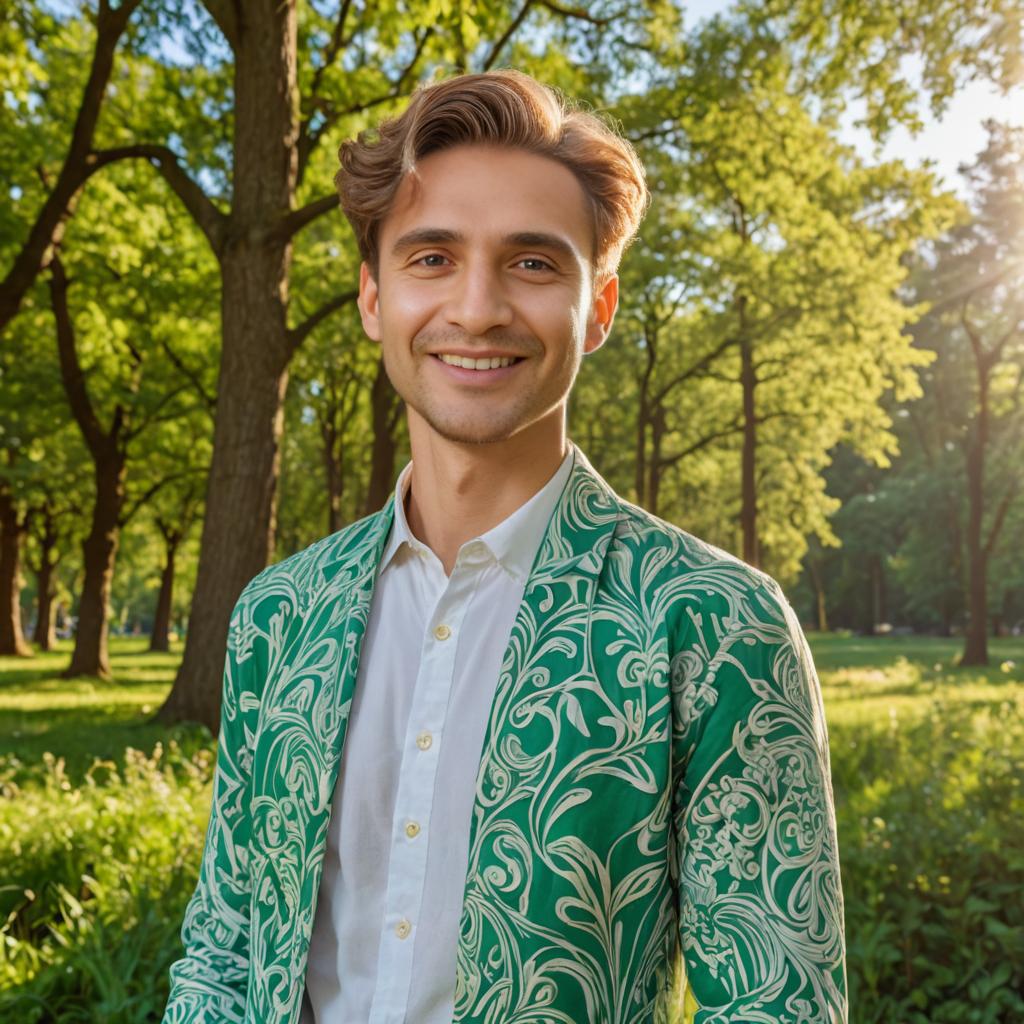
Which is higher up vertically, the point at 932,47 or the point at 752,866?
the point at 932,47

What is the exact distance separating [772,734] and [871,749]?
1034cm

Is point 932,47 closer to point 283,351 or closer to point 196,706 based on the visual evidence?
point 283,351

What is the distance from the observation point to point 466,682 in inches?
72.3

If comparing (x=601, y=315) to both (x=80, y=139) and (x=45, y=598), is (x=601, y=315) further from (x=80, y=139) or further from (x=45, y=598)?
(x=45, y=598)

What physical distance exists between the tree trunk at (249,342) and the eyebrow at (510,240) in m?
8.92

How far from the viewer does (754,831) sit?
1.52 metres

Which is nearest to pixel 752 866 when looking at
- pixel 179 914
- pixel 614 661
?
pixel 614 661

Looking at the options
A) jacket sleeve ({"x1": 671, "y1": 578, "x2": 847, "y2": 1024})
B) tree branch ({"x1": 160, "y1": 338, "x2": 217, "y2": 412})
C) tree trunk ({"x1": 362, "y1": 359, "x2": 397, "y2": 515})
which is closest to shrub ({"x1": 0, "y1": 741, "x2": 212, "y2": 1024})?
jacket sleeve ({"x1": 671, "y1": 578, "x2": 847, "y2": 1024})

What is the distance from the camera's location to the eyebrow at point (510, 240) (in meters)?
1.86

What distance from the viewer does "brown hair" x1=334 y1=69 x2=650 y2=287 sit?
1909 mm

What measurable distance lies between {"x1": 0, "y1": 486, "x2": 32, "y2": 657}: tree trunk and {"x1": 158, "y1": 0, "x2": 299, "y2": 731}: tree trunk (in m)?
Result: 19.4

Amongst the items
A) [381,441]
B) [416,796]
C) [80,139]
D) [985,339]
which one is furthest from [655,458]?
[416,796]

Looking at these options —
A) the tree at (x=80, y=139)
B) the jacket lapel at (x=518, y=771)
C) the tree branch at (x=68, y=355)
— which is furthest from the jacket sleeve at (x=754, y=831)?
the tree branch at (x=68, y=355)

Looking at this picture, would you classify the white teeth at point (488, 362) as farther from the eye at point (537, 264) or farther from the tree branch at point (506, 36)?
the tree branch at point (506, 36)
